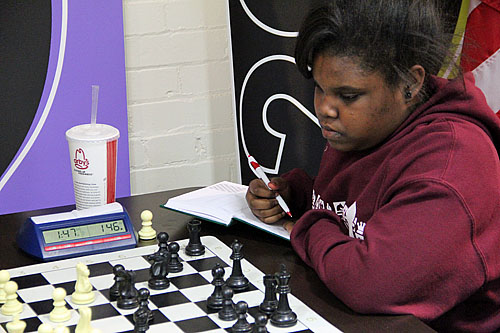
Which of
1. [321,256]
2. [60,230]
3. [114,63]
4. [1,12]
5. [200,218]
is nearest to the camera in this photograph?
[321,256]

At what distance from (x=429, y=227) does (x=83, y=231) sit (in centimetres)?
68

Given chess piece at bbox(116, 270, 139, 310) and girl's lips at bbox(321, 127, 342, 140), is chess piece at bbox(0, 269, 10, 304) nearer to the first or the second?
chess piece at bbox(116, 270, 139, 310)

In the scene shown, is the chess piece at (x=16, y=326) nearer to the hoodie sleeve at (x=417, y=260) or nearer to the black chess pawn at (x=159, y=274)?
the black chess pawn at (x=159, y=274)

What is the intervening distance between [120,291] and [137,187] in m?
1.57

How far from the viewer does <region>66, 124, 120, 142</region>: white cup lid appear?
5.18ft

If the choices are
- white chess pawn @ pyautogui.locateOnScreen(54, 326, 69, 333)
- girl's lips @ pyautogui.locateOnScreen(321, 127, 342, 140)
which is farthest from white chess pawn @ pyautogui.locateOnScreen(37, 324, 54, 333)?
girl's lips @ pyautogui.locateOnScreen(321, 127, 342, 140)

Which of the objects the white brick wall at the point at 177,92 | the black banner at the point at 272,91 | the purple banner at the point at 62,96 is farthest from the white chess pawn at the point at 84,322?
the white brick wall at the point at 177,92

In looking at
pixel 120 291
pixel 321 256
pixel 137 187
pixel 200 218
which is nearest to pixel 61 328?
pixel 120 291

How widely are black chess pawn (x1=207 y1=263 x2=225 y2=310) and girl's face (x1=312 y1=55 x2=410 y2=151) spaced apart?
341mm

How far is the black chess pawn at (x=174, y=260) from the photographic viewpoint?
4.46ft

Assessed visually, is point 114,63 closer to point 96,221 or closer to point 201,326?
point 96,221

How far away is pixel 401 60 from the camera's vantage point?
132cm

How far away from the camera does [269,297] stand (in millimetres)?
1192

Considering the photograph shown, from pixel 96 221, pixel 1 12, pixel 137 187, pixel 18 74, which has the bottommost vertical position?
pixel 137 187
